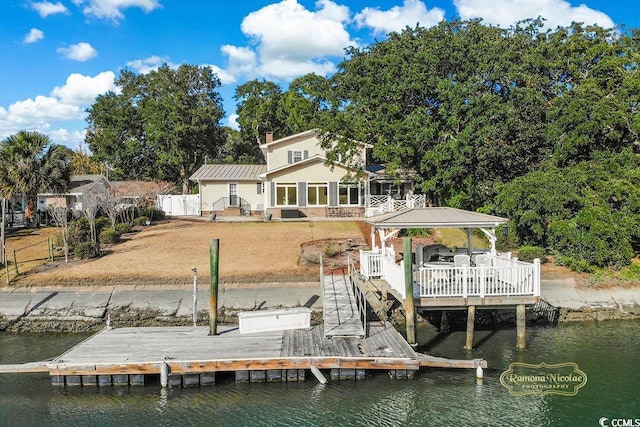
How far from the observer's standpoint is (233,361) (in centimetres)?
1351

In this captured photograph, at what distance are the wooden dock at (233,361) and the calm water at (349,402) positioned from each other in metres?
0.31

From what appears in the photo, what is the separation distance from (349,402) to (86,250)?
1816 cm

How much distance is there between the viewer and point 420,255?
18266mm

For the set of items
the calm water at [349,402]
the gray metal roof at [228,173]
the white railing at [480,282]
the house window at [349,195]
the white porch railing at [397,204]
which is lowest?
the calm water at [349,402]

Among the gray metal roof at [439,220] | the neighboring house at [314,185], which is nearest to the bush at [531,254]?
the gray metal roof at [439,220]

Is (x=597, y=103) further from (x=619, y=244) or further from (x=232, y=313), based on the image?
(x=232, y=313)

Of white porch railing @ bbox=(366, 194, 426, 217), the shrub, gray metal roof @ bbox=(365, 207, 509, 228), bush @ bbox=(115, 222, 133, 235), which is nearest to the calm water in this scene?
gray metal roof @ bbox=(365, 207, 509, 228)

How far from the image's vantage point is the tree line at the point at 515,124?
24781 millimetres

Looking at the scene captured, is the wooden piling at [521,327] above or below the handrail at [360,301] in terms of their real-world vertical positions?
below

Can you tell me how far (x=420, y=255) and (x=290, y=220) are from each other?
60.8ft

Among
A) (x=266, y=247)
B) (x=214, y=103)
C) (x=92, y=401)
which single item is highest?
(x=214, y=103)

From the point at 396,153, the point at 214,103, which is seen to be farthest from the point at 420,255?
the point at 214,103

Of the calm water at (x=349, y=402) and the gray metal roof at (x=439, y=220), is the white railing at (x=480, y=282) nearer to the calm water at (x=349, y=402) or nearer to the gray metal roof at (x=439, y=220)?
the gray metal roof at (x=439, y=220)

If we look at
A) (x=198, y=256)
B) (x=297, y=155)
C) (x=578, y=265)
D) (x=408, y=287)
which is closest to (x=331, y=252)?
(x=198, y=256)
